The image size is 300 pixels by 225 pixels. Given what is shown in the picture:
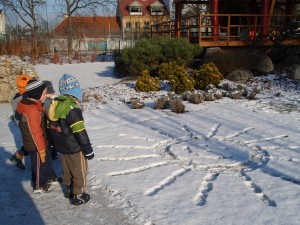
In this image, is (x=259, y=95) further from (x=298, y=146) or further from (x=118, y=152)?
(x=118, y=152)

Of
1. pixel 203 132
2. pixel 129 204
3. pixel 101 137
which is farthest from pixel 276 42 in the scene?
pixel 129 204

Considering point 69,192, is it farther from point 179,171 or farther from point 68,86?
point 179,171

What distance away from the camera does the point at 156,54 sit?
1277cm

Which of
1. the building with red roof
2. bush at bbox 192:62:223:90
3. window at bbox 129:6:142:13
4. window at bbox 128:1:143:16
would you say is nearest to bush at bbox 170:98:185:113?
bush at bbox 192:62:223:90

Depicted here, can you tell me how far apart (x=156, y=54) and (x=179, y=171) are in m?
8.69

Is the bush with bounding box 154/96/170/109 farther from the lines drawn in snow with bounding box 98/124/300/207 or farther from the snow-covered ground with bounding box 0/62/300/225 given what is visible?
the lines drawn in snow with bounding box 98/124/300/207

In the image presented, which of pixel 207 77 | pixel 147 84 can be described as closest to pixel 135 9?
pixel 147 84

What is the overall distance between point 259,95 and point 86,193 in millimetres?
7538

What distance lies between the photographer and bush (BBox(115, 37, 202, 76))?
12781mm

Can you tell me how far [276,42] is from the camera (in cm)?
1438

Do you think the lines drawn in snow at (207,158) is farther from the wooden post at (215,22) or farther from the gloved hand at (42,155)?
the wooden post at (215,22)

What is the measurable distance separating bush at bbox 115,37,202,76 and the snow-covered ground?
15.8ft

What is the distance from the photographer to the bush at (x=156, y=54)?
12781 mm

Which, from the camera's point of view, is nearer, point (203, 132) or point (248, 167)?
point (248, 167)
